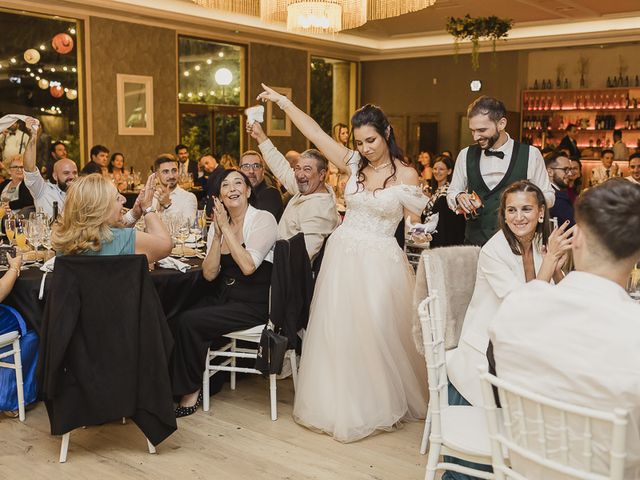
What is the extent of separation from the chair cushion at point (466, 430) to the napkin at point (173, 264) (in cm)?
190

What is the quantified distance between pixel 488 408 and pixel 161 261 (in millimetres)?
2539

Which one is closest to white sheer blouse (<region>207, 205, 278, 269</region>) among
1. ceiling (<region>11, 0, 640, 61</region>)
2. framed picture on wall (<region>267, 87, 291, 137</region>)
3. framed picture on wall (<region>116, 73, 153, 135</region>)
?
ceiling (<region>11, 0, 640, 61</region>)

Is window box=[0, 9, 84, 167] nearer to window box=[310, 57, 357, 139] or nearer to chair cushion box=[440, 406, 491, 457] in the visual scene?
window box=[310, 57, 357, 139]

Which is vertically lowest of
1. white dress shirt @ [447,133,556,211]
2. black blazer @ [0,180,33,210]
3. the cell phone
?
the cell phone

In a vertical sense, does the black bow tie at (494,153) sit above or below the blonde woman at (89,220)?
above

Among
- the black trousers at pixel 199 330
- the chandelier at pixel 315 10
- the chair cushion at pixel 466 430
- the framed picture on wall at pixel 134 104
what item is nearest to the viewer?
the chair cushion at pixel 466 430

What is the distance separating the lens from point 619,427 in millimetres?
1460

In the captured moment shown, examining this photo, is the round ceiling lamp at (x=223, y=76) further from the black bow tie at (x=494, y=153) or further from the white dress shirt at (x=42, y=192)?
the black bow tie at (x=494, y=153)

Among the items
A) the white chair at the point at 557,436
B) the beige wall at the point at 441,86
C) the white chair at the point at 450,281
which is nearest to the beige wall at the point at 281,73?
the beige wall at the point at 441,86

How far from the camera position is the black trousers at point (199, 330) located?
3721mm

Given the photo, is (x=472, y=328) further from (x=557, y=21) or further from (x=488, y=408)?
(x=557, y=21)

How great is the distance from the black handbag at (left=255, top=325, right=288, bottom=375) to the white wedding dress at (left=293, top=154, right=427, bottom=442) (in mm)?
170

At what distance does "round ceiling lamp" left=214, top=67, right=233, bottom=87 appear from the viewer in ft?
41.5

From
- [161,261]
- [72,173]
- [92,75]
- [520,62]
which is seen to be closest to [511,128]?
[520,62]
